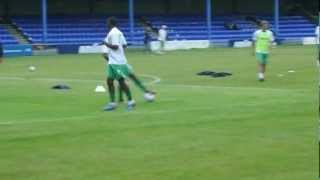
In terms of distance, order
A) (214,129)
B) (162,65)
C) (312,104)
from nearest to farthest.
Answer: (214,129), (312,104), (162,65)

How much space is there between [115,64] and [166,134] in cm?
458

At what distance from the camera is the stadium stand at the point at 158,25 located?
178 ft

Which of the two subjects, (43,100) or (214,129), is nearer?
(214,129)

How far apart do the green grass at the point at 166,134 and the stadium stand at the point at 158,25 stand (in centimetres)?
3077

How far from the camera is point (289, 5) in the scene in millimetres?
69812

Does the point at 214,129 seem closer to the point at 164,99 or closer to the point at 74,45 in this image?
the point at 164,99

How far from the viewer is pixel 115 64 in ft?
56.1

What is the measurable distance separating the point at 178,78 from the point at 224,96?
25.5 feet

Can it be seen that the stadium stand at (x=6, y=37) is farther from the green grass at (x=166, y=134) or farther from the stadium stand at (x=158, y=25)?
the green grass at (x=166, y=134)

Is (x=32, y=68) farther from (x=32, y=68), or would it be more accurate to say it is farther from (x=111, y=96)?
(x=111, y=96)


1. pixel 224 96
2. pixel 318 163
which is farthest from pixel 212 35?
pixel 318 163

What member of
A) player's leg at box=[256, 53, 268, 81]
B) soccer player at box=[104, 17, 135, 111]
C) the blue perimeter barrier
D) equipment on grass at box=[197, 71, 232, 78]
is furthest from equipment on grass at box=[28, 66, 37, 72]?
soccer player at box=[104, 17, 135, 111]

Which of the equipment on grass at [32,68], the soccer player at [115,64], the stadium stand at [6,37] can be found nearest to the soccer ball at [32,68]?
the equipment on grass at [32,68]

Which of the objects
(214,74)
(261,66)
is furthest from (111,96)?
(214,74)
